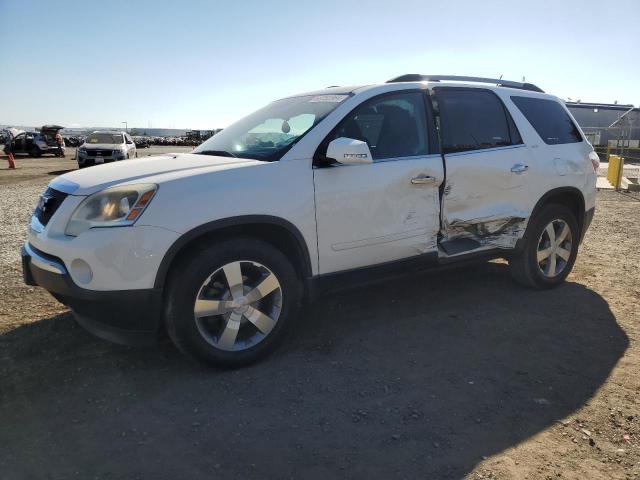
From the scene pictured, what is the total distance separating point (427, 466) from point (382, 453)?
0.22 metres

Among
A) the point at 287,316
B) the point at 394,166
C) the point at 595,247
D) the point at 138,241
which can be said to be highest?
the point at 394,166

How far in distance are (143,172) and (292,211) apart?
96cm

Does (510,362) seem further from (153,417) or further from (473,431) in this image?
(153,417)

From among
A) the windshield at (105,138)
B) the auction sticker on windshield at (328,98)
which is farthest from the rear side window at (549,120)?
the windshield at (105,138)

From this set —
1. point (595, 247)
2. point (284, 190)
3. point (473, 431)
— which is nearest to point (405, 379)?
point (473, 431)

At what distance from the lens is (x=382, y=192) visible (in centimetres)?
362

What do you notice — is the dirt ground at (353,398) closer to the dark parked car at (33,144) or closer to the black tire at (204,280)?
the black tire at (204,280)

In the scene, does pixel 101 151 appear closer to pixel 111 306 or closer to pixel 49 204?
pixel 49 204

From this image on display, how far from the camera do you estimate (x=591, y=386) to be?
10.4 feet

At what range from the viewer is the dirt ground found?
2.43 meters

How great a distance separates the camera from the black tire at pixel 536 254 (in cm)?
467

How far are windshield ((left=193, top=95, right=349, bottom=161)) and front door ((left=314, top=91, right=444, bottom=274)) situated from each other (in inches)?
9.9

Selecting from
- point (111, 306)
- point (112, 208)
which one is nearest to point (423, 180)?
point (112, 208)

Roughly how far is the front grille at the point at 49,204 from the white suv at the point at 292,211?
1cm
